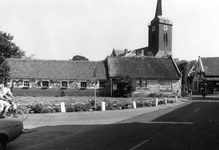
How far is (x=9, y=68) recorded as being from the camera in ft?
116

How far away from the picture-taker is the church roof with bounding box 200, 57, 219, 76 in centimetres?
4747

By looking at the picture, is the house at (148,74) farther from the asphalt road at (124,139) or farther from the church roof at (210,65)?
the asphalt road at (124,139)

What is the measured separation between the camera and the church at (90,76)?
113 ft

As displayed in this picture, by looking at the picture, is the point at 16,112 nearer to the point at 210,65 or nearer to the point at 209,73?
the point at 209,73

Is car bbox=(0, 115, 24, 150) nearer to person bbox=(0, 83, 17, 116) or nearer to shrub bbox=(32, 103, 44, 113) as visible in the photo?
person bbox=(0, 83, 17, 116)

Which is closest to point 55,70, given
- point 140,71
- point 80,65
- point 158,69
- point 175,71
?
point 80,65

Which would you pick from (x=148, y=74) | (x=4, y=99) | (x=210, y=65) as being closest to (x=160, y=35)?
(x=210, y=65)

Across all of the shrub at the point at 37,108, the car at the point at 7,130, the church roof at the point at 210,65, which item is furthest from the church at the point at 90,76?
the car at the point at 7,130

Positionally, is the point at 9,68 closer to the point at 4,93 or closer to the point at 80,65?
the point at 80,65

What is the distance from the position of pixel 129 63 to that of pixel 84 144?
106 feet

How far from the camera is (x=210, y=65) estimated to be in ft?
161

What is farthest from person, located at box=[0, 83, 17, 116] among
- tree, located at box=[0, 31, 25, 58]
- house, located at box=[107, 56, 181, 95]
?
tree, located at box=[0, 31, 25, 58]

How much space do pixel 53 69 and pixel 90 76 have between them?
6088 mm

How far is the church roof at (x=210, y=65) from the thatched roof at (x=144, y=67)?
482 inches
